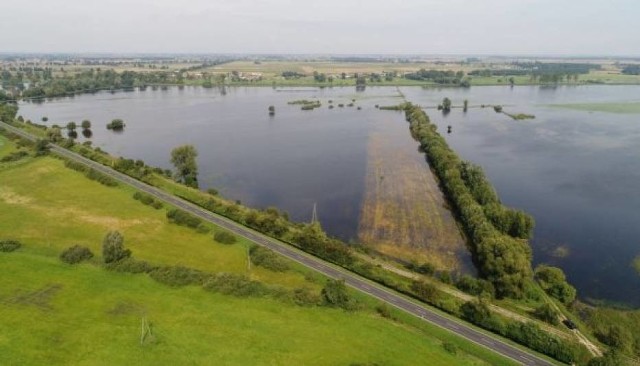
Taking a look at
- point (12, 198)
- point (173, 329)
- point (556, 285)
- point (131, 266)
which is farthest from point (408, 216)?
point (12, 198)

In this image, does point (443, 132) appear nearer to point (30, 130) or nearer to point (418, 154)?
point (418, 154)

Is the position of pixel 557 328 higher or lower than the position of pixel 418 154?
lower

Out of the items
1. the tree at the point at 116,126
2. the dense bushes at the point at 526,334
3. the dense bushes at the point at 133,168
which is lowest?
the dense bushes at the point at 526,334

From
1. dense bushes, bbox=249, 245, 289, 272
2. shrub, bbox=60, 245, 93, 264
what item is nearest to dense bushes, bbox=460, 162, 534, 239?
dense bushes, bbox=249, 245, 289, 272

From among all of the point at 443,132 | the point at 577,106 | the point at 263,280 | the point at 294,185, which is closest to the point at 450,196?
the point at 294,185

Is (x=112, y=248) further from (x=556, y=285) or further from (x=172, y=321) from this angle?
(x=556, y=285)

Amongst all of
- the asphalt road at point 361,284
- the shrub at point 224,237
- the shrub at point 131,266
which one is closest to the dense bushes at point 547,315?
the asphalt road at point 361,284

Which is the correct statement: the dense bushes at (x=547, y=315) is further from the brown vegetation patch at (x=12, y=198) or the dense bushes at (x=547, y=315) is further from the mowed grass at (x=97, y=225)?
the brown vegetation patch at (x=12, y=198)
